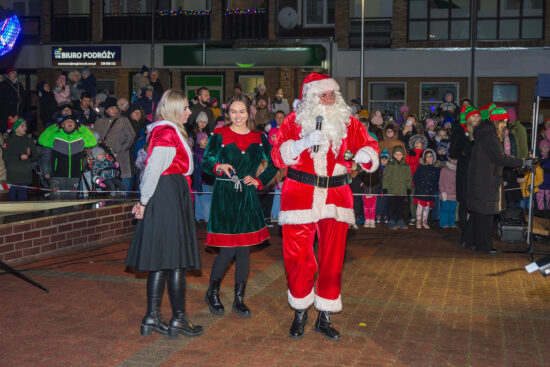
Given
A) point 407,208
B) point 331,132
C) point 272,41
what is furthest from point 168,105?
point 272,41

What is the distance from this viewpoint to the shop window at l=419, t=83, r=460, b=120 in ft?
88.2

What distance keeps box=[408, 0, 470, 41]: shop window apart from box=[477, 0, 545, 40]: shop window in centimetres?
65

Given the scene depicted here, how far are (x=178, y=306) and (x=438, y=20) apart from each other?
2408 centimetres

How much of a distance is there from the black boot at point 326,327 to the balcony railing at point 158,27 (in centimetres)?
2314

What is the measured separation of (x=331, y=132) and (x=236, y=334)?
1.96 meters

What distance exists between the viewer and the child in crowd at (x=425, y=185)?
13406 mm

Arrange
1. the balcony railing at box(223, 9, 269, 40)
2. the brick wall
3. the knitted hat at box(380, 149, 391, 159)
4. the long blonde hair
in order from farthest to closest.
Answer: the balcony railing at box(223, 9, 269, 40) → the knitted hat at box(380, 149, 391, 159) → the brick wall → the long blonde hair

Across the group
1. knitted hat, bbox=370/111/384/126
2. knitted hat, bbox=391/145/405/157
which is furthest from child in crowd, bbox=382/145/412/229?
knitted hat, bbox=370/111/384/126

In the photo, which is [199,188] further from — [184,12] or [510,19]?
[510,19]

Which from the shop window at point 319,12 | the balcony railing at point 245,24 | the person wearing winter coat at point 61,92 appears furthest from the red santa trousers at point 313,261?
the shop window at point 319,12

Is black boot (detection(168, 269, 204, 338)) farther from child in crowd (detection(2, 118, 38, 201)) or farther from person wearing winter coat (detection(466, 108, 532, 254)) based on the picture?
child in crowd (detection(2, 118, 38, 201))

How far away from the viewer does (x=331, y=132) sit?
593cm

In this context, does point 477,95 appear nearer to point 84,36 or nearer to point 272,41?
point 272,41

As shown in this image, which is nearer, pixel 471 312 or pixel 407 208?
pixel 471 312
